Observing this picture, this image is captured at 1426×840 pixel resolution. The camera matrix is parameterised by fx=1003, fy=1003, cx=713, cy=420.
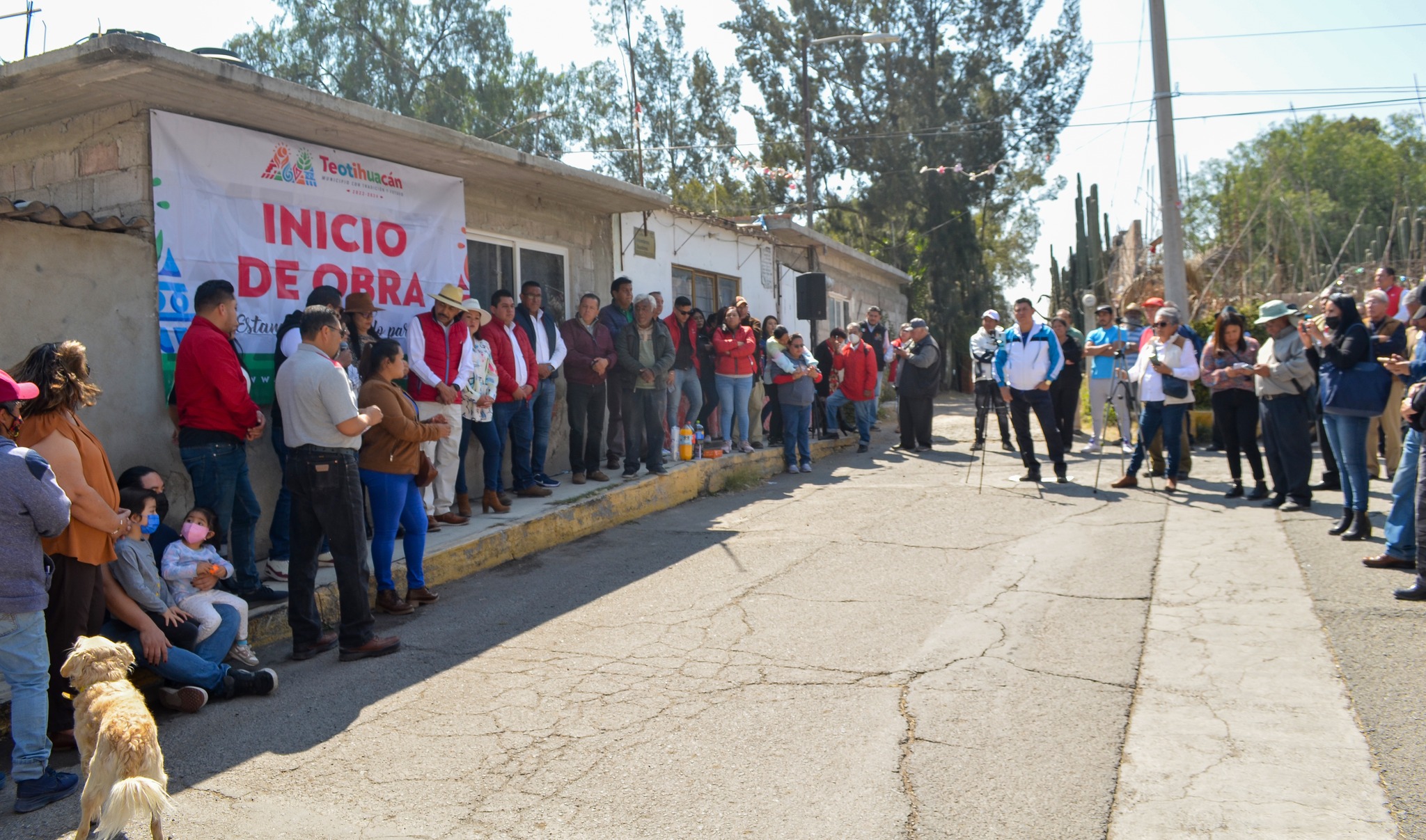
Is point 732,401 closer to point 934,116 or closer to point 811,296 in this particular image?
point 811,296

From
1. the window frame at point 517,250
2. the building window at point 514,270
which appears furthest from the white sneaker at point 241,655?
the building window at point 514,270

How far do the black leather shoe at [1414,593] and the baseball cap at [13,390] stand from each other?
716 cm

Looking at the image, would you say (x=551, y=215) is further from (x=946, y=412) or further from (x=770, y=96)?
(x=770, y=96)

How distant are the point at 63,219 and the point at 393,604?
308 cm

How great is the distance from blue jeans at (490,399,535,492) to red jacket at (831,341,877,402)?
659cm

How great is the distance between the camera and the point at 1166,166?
13.1 meters

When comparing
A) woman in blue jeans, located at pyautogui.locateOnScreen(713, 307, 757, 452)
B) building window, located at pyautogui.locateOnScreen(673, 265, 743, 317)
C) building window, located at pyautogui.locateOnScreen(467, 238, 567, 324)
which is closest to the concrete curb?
woman in blue jeans, located at pyautogui.locateOnScreen(713, 307, 757, 452)

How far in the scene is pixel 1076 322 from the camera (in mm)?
24750

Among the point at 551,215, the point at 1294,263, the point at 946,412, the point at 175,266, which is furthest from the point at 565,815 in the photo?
the point at 1294,263

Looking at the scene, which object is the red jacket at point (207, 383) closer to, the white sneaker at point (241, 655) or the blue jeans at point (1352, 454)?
the white sneaker at point (241, 655)

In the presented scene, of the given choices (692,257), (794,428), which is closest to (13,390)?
(794,428)

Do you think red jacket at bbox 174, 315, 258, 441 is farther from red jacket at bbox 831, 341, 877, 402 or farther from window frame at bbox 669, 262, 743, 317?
red jacket at bbox 831, 341, 877, 402

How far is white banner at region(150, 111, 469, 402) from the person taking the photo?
6875mm

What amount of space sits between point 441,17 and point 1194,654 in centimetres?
3323
